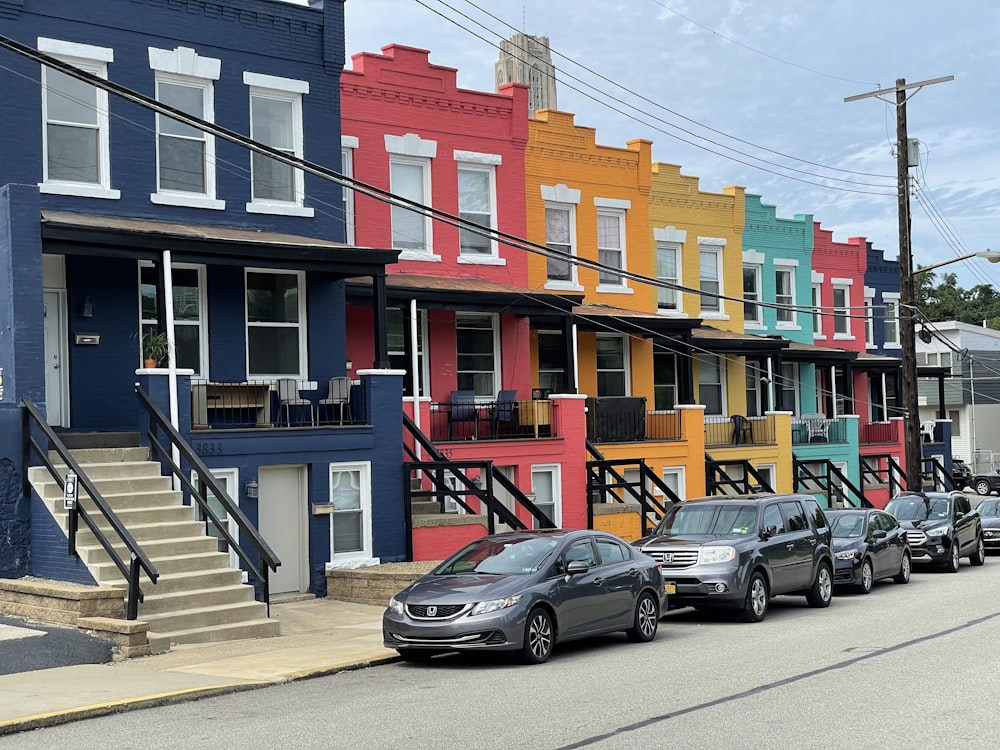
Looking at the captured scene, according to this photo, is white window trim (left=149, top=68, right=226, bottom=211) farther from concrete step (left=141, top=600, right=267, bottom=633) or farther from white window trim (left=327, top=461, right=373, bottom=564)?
concrete step (left=141, top=600, right=267, bottom=633)

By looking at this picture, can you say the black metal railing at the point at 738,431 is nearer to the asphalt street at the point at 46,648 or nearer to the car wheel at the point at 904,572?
the car wheel at the point at 904,572

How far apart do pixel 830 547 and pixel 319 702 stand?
438 inches

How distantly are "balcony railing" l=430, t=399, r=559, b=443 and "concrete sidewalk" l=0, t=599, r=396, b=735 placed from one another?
8.30m

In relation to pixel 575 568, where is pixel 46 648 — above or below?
below

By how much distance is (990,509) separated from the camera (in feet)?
106

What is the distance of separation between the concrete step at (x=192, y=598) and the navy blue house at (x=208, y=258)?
3.23 meters

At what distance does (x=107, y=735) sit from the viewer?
33.6ft

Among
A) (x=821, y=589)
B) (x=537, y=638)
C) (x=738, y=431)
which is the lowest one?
(x=821, y=589)

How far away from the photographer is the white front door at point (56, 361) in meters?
19.7

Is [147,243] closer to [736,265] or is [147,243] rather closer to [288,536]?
[288,536]

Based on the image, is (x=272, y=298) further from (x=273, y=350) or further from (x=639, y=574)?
(x=639, y=574)

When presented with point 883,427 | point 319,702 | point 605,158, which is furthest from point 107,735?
point 883,427

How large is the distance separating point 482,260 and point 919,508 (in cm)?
1076

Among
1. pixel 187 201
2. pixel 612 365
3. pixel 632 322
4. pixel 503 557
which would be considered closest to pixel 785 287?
pixel 612 365
